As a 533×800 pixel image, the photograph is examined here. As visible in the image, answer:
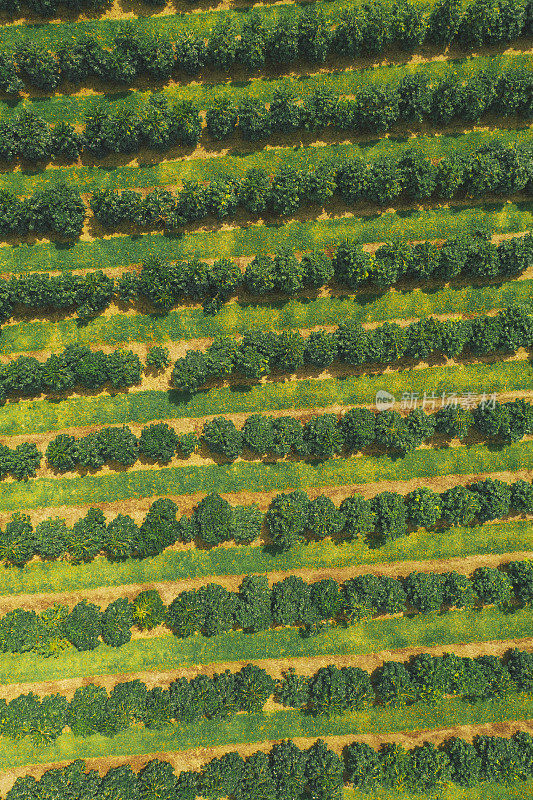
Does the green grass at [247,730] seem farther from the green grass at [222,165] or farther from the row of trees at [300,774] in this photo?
the green grass at [222,165]

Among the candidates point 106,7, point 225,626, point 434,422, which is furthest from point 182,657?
point 106,7

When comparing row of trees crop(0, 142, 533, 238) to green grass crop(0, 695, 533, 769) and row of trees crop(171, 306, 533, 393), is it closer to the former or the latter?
row of trees crop(171, 306, 533, 393)

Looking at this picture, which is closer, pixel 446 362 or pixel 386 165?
pixel 386 165

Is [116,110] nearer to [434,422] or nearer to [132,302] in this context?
[132,302]

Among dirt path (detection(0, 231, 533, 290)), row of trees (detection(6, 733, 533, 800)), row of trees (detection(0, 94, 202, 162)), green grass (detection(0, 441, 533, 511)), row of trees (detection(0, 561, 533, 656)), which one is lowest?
row of trees (detection(6, 733, 533, 800))

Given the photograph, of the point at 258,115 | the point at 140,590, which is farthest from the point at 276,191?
the point at 140,590

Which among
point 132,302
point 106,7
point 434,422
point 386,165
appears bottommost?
point 434,422

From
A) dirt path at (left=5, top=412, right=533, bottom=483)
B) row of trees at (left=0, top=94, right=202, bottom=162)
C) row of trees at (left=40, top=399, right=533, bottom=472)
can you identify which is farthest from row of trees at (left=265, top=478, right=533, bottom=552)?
row of trees at (left=0, top=94, right=202, bottom=162)
